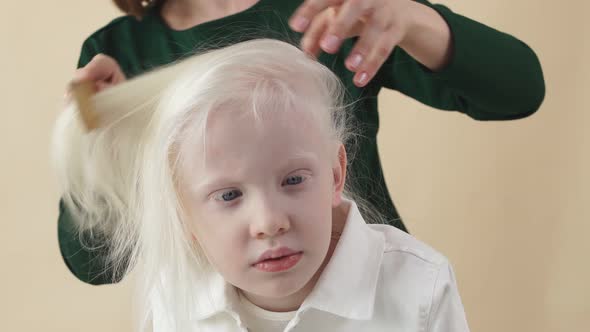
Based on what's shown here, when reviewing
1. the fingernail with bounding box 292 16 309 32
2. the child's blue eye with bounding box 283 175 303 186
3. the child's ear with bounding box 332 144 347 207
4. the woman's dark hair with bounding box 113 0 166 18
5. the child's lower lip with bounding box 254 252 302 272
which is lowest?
the child's lower lip with bounding box 254 252 302 272

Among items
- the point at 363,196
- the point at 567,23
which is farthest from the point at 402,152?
the point at 363,196

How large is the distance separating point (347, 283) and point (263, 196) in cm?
12

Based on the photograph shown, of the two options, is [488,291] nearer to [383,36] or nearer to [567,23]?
[567,23]

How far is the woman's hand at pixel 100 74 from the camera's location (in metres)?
0.69

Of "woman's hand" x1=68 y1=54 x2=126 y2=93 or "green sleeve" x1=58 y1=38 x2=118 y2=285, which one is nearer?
"woman's hand" x1=68 y1=54 x2=126 y2=93

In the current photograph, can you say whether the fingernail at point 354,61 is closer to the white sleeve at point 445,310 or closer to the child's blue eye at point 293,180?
the child's blue eye at point 293,180

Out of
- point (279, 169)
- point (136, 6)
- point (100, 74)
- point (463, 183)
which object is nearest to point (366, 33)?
point (279, 169)

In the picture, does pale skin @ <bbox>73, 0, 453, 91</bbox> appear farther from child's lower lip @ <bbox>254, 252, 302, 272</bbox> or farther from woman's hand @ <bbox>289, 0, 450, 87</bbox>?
child's lower lip @ <bbox>254, 252, 302, 272</bbox>

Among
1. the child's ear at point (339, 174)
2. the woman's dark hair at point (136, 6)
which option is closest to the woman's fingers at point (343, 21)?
the child's ear at point (339, 174)

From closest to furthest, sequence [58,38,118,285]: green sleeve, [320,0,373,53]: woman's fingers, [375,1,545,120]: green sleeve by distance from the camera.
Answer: [320,0,373,53]: woman's fingers < [375,1,545,120]: green sleeve < [58,38,118,285]: green sleeve

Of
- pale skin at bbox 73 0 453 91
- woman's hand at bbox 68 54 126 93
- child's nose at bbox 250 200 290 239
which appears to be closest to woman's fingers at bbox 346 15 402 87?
pale skin at bbox 73 0 453 91

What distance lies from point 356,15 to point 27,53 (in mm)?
912

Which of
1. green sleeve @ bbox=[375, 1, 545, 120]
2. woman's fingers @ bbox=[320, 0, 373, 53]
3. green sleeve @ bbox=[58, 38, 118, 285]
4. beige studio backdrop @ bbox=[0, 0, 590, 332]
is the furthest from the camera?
beige studio backdrop @ bbox=[0, 0, 590, 332]

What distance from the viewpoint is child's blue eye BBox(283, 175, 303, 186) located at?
2.05 ft
